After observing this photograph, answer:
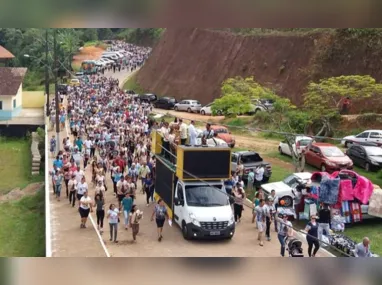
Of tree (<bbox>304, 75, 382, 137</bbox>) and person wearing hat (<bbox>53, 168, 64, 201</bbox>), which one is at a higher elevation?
tree (<bbox>304, 75, 382, 137</bbox>)

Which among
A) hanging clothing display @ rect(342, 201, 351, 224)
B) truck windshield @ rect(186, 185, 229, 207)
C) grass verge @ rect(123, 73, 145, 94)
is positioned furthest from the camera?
grass verge @ rect(123, 73, 145, 94)

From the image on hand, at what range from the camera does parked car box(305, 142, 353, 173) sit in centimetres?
2034

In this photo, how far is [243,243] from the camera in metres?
14.5

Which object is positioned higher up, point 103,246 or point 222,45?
point 222,45

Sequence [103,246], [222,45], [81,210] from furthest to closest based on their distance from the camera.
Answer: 1. [222,45]
2. [81,210]
3. [103,246]

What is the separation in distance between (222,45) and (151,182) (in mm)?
34377

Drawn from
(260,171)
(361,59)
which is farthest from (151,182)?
(361,59)

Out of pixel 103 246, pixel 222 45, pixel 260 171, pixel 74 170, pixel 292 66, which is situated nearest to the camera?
pixel 103 246

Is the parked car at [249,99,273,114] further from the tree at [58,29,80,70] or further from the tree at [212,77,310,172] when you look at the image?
the tree at [58,29,80,70]

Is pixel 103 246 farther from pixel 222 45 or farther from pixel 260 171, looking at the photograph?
pixel 222 45

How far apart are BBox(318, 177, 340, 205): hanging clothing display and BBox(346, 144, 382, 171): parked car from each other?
20.5 feet

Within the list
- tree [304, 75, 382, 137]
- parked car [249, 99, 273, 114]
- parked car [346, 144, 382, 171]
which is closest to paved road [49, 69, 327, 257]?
parked car [346, 144, 382, 171]

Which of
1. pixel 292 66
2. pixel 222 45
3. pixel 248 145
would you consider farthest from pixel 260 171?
pixel 222 45

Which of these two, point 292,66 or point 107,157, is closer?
point 107,157
